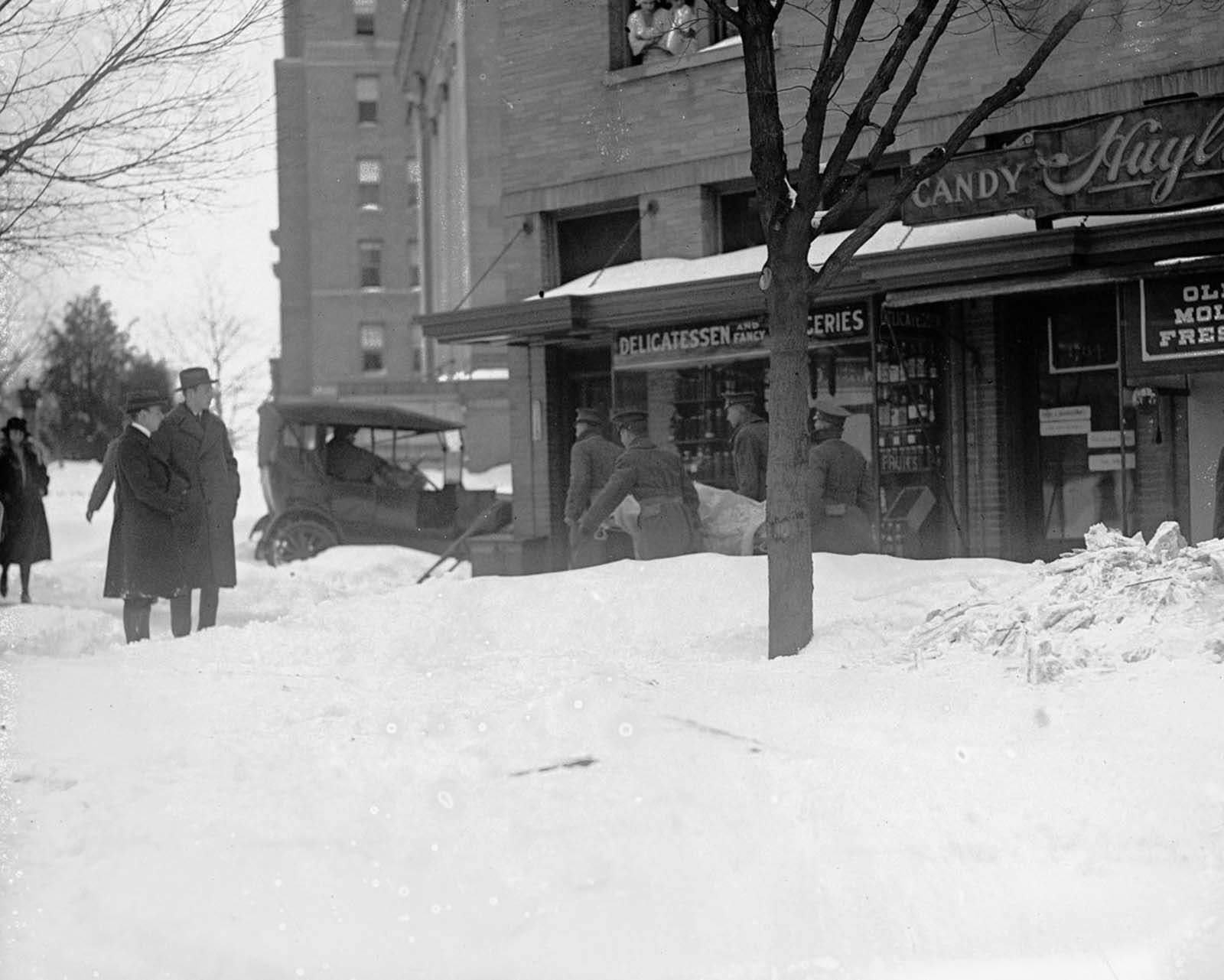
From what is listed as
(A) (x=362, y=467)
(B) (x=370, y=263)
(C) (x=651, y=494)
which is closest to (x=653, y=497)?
(C) (x=651, y=494)

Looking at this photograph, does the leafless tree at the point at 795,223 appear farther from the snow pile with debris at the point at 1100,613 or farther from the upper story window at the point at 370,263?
the upper story window at the point at 370,263

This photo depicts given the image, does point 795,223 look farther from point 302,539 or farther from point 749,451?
point 302,539

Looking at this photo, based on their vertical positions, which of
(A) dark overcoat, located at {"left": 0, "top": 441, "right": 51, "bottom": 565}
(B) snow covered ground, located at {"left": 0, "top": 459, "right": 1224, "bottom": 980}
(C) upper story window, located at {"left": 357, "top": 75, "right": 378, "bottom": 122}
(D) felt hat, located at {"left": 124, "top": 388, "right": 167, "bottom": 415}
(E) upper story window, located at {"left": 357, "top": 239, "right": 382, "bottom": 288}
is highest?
(C) upper story window, located at {"left": 357, "top": 75, "right": 378, "bottom": 122}

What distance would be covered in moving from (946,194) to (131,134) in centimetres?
665

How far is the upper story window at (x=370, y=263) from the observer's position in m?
55.5

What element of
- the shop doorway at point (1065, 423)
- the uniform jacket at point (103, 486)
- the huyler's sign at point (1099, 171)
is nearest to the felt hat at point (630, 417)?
the huyler's sign at point (1099, 171)

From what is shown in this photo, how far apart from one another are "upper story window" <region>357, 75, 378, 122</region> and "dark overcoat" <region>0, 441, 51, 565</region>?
42.2 metres

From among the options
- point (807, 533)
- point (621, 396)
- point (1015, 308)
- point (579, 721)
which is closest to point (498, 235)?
point (621, 396)

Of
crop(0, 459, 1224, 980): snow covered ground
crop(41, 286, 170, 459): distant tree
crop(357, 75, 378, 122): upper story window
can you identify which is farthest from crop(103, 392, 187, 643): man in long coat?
crop(357, 75, 378, 122): upper story window

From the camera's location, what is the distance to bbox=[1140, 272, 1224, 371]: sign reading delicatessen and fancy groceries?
1159 centimetres

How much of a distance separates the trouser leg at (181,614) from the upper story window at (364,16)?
4888 centimetres

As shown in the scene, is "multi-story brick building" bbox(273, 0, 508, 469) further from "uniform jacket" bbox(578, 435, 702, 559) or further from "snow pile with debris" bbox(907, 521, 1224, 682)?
"snow pile with debris" bbox(907, 521, 1224, 682)

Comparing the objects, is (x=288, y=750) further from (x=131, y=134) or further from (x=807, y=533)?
(x=131, y=134)

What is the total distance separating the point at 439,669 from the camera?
674 centimetres
